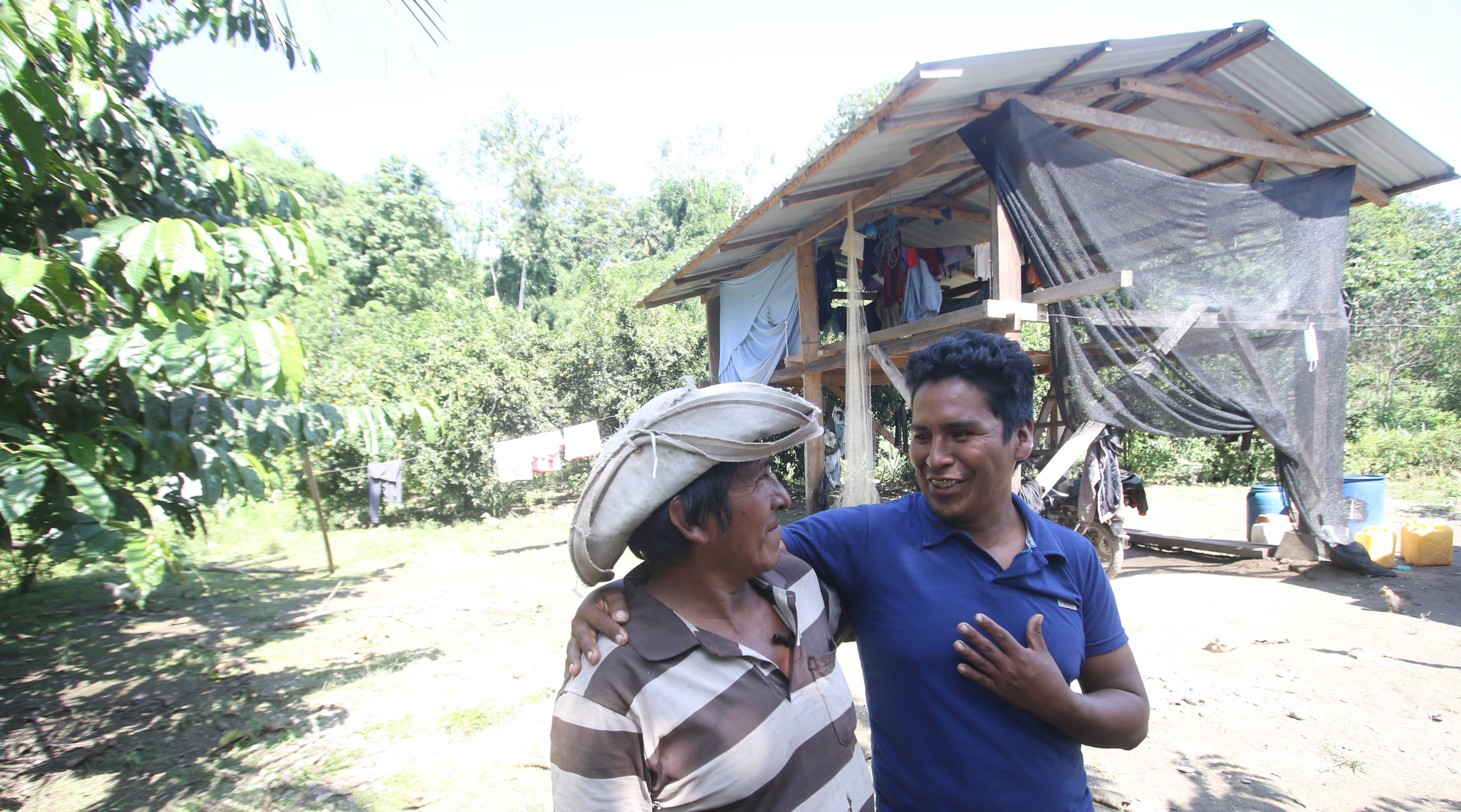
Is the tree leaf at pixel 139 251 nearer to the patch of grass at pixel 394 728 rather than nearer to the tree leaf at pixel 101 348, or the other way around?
the tree leaf at pixel 101 348

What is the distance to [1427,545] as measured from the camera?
712 centimetres

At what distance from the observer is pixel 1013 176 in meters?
5.79

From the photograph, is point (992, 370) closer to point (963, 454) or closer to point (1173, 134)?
point (963, 454)

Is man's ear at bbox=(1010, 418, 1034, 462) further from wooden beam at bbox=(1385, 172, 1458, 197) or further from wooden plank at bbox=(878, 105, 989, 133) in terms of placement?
wooden beam at bbox=(1385, 172, 1458, 197)

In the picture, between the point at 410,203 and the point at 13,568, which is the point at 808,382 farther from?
the point at 410,203

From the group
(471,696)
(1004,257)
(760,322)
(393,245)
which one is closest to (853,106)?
(393,245)

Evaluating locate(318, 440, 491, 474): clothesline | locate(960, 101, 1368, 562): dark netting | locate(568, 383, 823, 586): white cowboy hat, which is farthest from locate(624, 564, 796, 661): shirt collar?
locate(318, 440, 491, 474): clothesline

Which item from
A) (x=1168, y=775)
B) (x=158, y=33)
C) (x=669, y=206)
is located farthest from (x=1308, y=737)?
(x=669, y=206)

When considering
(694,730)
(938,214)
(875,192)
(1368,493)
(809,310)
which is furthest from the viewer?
(809,310)

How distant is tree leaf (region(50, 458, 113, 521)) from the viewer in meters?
2.06

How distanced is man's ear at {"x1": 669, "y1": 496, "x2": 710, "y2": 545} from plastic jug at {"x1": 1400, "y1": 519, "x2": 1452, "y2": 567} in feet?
30.9

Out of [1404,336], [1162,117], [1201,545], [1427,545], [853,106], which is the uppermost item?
[853,106]

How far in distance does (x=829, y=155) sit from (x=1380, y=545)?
712 centimetres

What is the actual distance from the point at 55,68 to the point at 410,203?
2860cm
